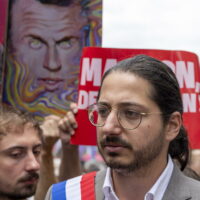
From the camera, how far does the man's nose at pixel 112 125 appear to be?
194 cm

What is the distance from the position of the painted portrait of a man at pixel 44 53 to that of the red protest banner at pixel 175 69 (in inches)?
20.2

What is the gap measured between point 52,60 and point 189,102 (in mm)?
1142

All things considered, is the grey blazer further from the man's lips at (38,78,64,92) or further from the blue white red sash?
the man's lips at (38,78,64,92)

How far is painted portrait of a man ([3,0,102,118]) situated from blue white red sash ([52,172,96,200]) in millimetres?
1226

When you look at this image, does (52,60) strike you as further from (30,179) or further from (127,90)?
(127,90)

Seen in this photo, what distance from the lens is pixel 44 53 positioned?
3.54m

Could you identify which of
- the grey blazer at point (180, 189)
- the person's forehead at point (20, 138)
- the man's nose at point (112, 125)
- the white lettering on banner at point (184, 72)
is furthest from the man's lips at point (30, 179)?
the white lettering on banner at point (184, 72)

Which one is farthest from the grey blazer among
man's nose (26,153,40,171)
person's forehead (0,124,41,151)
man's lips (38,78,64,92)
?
man's lips (38,78,64,92)

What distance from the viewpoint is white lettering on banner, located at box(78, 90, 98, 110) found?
9.61 ft

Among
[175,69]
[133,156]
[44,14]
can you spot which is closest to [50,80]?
[44,14]

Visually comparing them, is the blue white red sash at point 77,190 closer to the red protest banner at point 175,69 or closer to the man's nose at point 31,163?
the man's nose at point 31,163

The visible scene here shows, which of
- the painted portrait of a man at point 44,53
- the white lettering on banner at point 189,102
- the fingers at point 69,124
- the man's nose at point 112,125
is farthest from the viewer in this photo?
the painted portrait of a man at point 44,53

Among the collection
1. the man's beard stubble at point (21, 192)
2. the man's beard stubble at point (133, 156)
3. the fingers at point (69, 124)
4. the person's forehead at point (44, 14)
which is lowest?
the man's beard stubble at point (21, 192)

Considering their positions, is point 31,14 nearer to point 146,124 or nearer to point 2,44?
point 2,44
